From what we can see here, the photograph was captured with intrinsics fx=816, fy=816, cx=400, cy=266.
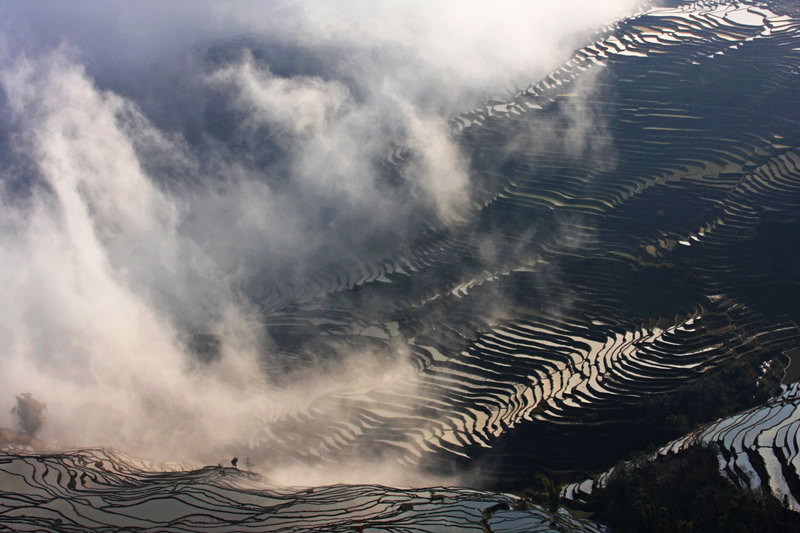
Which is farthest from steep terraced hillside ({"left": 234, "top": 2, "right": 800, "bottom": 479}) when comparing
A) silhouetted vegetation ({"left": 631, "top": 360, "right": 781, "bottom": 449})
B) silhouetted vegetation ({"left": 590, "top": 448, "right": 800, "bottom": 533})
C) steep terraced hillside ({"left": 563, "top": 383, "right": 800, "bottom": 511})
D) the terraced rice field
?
silhouetted vegetation ({"left": 590, "top": 448, "right": 800, "bottom": 533})

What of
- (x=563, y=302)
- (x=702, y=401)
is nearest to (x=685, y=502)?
(x=702, y=401)

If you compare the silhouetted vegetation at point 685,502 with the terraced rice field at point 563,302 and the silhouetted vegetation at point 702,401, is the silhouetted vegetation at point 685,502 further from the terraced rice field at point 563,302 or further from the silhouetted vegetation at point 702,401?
the silhouetted vegetation at point 702,401

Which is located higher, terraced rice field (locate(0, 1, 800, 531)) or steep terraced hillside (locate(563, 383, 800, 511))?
terraced rice field (locate(0, 1, 800, 531))

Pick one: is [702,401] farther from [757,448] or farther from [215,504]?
[215,504]

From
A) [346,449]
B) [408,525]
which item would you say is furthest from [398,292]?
[408,525]

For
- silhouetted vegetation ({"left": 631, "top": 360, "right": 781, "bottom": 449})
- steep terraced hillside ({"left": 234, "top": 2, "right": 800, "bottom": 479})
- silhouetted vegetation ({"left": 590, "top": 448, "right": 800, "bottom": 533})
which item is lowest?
silhouetted vegetation ({"left": 590, "top": 448, "right": 800, "bottom": 533})

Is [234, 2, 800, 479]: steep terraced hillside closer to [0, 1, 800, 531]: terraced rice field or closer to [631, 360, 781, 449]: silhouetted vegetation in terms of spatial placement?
[0, 1, 800, 531]: terraced rice field

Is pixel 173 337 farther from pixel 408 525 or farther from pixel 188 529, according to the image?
pixel 408 525

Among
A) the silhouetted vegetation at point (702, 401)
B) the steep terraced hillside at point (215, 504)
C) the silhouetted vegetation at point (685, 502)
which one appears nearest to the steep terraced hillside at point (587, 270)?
the silhouetted vegetation at point (702, 401)
